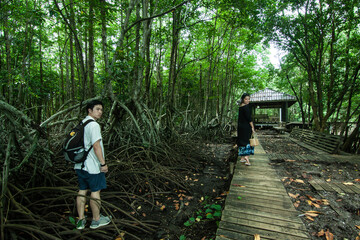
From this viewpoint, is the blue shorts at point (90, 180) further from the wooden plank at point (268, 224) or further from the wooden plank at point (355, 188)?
the wooden plank at point (355, 188)

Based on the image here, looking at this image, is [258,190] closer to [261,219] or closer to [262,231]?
[261,219]

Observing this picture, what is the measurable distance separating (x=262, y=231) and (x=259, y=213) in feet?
1.06

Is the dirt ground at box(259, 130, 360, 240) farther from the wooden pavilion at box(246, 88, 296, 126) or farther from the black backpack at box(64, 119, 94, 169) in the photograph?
the wooden pavilion at box(246, 88, 296, 126)

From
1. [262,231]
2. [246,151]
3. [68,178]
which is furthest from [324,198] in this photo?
[68,178]

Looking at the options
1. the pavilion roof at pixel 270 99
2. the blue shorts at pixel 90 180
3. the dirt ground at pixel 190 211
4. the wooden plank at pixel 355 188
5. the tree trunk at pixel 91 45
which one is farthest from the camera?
the pavilion roof at pixel 270 99

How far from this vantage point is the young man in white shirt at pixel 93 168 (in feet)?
6.40

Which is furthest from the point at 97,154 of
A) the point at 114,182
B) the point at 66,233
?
the point at 114,182

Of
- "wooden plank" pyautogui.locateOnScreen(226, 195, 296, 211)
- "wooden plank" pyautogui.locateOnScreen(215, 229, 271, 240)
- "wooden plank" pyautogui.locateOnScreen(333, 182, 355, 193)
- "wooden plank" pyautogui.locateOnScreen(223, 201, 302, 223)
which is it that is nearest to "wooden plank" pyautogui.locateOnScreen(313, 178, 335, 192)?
"wooden plank" pyautogui.locateOnScreen(333, 182, 355, 193)

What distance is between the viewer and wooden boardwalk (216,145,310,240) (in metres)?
1.70

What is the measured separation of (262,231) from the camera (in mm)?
1726

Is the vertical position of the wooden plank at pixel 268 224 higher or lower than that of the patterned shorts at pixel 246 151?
lower

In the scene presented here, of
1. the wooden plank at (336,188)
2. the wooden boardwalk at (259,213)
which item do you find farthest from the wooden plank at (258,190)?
the wooden plank at (336,188)

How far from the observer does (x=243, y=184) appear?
9.36ft

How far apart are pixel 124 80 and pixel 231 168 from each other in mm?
3000
